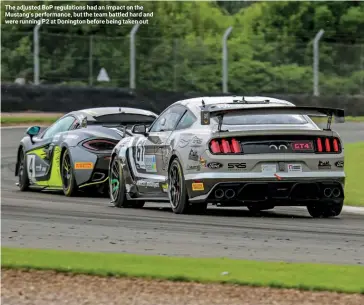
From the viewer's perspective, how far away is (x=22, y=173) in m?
18.6

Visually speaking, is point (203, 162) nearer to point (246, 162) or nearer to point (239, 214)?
point (246, 162)

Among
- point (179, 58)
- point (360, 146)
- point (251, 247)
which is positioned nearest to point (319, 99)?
point (179, 58)

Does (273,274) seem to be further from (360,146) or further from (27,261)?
(360,146)

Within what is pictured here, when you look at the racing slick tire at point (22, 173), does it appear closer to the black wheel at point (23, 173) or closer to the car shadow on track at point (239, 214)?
the black wheel at point (23, 173)

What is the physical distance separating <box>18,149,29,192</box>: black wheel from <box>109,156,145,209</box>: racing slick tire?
10.3 ft

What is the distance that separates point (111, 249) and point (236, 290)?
99.8 inches

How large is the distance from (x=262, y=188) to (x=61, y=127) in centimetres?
564

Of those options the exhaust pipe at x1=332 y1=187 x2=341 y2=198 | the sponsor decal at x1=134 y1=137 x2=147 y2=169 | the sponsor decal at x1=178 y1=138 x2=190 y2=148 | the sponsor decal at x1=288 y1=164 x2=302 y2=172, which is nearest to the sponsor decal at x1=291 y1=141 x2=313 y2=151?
the sponsor decal at x1=288 y1=164 x2=302 y2=172

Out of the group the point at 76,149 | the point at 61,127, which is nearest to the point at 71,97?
the point at 61,127

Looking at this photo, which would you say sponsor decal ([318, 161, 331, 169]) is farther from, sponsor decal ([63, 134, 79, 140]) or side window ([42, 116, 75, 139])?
side window ([42, 116, 75, 139])

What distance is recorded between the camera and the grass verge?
315 inches

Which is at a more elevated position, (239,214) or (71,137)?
(71,137)

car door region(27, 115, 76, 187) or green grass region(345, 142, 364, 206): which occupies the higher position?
car door region(27, 115, 76, 187)

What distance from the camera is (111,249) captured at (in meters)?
10.1
